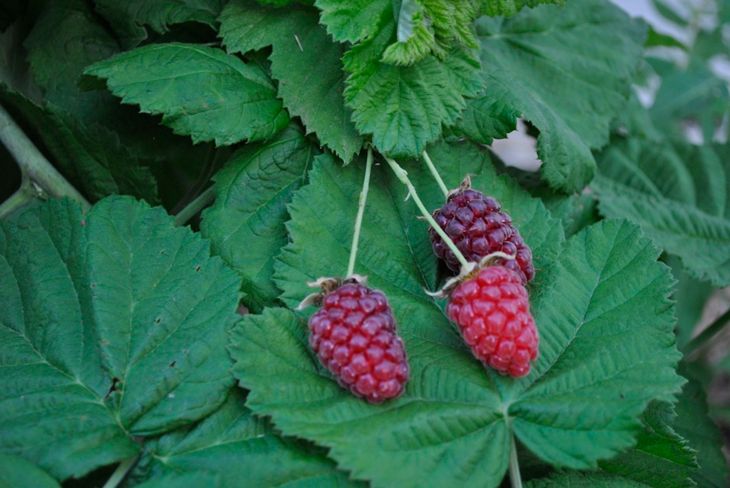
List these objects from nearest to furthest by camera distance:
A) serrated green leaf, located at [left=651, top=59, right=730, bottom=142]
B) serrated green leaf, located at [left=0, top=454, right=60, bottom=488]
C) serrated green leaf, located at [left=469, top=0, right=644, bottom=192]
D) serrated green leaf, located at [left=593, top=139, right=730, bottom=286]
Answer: serrated green leaf, located at [left=0, top=454, right=60, bottom=488] → serrated green leaf, located at [left=469, top=0, right=644, bottom=192] → serrated green leaf, located at [left=593, top=139, right=730, bottom=286] → serrated green leaf, located at [left=651, top=59, right=730, bottom=142]

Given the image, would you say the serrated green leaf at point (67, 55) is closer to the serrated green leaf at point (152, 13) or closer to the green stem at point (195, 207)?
the serrated green leaf at point (152, 13)

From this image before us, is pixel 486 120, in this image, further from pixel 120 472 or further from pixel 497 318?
pixel 120 472

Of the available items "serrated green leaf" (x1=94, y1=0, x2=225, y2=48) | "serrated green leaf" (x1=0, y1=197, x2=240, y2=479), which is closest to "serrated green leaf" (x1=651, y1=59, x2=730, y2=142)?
"serrated green leaf" (x1=94, y1=0, x2=225, y2=48)

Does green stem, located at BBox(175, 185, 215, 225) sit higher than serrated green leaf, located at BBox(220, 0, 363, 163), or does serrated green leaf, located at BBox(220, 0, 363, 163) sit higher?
serrated green leaf, located at BBox(220, 0, 363, 163)

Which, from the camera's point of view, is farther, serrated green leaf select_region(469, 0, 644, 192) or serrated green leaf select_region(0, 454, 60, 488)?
serrated green leaf select_region(469, 0, 644, 192)

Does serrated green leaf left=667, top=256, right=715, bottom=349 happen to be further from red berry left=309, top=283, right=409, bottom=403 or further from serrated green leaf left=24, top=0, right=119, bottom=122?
serrated green leaf left=24, top=0, right=119, bottom=122

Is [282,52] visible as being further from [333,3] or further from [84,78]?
[84,78]

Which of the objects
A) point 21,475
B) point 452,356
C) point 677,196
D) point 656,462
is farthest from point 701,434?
point 21,475
